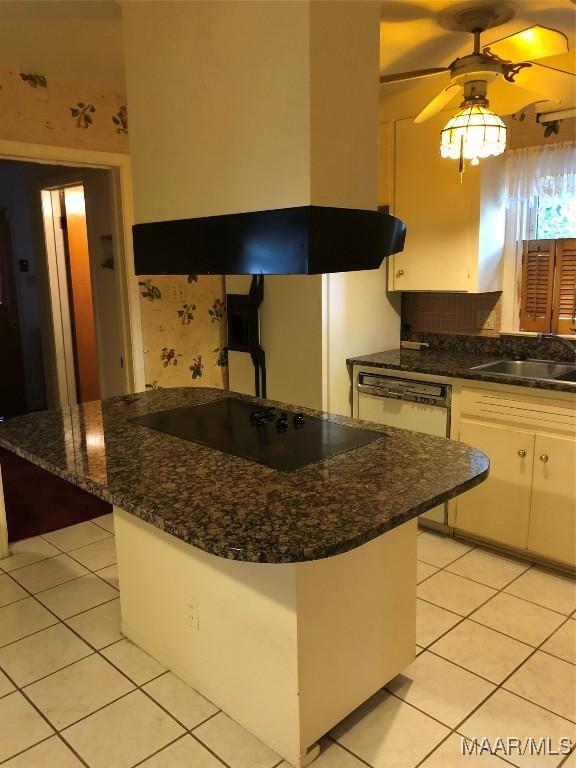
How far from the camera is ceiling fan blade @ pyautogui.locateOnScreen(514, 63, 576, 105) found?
7.30 feet

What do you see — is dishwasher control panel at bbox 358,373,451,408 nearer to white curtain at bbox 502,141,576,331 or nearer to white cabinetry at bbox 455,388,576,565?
white cabinetry at bbox 455,388,576,565

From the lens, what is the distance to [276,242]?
63.0 inches

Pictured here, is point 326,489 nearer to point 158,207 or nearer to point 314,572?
point 314,572

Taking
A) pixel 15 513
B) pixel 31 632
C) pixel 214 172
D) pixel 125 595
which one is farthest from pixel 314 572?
pixel 15 513

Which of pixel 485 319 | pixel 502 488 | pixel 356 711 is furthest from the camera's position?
pixel 485 319

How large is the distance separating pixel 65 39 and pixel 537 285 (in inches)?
102

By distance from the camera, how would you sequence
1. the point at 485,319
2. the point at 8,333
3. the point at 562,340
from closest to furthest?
the point at 562,340 < the point at 485,319 < the point at 8,333

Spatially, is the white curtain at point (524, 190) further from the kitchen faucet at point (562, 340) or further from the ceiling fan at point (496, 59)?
the ceiling fan at point (496, 59)

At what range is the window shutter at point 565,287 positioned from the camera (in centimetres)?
320

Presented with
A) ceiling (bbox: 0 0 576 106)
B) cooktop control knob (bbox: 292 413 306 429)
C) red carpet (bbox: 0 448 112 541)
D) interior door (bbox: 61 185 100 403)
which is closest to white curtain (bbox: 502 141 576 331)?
ceiling (bbox: 0 0 576 106)

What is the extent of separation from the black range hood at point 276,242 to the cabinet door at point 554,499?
1378 millimetres

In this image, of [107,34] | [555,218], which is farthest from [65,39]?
[555,218]

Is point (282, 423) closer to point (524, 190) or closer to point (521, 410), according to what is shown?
point (521, 410)

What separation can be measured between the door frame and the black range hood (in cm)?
143
